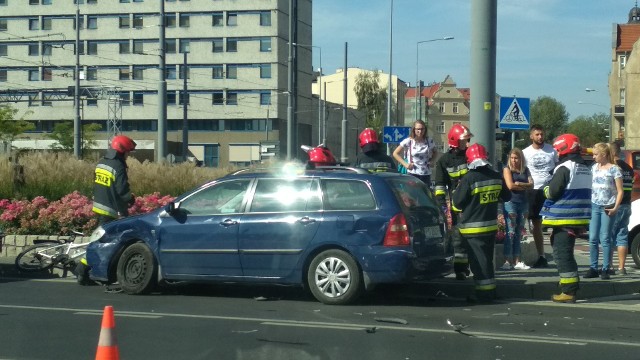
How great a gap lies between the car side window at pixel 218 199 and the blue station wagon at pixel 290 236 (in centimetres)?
1

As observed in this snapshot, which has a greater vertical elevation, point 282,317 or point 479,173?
point 479,173

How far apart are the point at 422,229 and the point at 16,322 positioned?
4.46m

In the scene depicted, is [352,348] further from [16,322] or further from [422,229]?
[16,322]

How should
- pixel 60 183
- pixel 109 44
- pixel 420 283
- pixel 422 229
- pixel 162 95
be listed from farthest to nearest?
pixel 109 44
pixel 162 95
pixel 60 183
pixel 420 283
pixel 422 229

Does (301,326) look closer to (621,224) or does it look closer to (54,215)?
(621,224)

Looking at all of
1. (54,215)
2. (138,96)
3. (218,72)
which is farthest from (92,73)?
(54,215)

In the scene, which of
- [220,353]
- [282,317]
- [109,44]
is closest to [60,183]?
Result: [282,317]

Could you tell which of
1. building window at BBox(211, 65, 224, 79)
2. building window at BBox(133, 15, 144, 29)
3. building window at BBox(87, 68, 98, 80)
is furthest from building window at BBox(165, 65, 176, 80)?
building window at BBox(87, 68, 98, 80)

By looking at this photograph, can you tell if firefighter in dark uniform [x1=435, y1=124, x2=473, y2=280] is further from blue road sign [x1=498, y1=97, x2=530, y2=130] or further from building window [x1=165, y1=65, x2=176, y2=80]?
building window [x1=165, y1=65, x2=176, y2=80]

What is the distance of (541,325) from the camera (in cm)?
948

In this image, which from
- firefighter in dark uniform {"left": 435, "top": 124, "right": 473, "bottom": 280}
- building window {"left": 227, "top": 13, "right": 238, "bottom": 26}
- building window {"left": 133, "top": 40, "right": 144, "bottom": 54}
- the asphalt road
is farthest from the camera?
building window {"left": 227, "top": 13, "right": 238, "bottom": 26}

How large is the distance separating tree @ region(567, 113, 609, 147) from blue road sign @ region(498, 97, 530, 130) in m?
49.1

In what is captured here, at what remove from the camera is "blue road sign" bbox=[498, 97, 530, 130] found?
55.3ft

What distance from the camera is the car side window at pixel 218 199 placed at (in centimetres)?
1118
